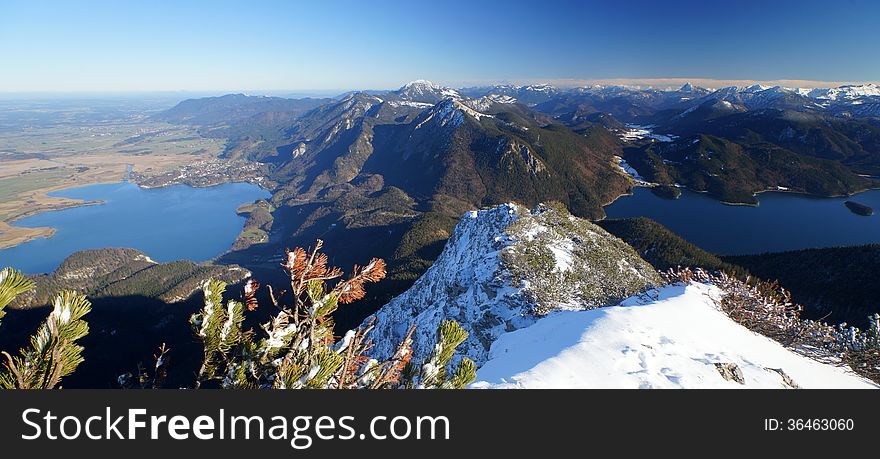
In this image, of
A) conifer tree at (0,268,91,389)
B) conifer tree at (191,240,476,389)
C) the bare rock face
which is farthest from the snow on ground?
the bare rock face

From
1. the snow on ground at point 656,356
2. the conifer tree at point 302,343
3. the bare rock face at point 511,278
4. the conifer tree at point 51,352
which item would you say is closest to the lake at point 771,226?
the bare rock face at point 511,278

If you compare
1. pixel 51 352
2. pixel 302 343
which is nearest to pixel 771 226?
pixel 302 343

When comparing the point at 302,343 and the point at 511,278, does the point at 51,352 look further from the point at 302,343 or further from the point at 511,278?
the point at 511,278

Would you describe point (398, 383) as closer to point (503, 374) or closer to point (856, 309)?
point (503, 374)

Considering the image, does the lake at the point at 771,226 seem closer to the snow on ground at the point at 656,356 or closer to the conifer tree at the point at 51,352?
the snow on ground at the point at 656,356

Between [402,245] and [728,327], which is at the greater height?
[728,327]
